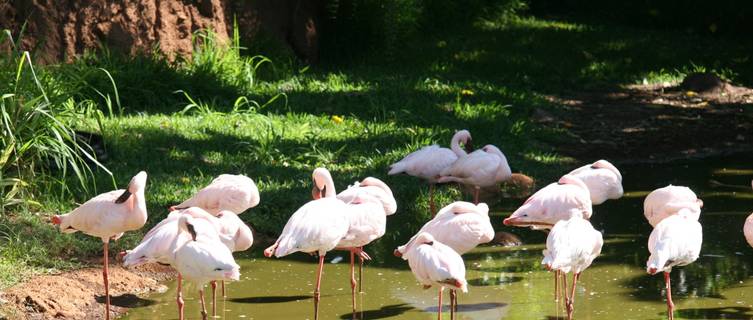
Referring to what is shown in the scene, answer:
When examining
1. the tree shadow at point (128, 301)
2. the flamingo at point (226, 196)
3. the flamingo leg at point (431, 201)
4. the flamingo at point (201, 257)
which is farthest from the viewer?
the flamingo leg at point (431, 201)

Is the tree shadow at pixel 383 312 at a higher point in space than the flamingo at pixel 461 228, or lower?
lower

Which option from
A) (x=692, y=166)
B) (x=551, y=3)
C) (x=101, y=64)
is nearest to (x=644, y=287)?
(x=692, y=166)

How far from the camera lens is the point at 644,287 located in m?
6.30

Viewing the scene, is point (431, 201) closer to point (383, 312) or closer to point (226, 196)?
point (226, 196)

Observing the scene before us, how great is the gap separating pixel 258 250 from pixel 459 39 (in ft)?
28.1

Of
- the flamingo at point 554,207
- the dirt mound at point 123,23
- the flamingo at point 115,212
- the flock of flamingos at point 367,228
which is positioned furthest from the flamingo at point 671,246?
the dirt mound at point 123,23

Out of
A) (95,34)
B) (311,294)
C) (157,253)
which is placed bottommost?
(311,294)

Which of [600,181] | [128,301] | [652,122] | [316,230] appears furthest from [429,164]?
[652,122]

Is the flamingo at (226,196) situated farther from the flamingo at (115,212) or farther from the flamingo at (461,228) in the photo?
the flamingo at (461,228)

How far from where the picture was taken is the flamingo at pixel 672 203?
20.1 feet

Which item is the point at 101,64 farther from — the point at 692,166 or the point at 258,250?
the point at 692,166

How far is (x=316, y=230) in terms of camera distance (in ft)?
18.4

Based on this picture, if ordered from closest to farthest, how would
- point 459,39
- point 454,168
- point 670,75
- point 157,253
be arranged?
point 157,253
point 454,168
point 670,75
point 459,39

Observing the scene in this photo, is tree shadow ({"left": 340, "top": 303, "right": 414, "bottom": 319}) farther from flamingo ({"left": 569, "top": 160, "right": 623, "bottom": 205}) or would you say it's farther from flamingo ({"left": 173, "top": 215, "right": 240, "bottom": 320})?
flamingo ({"left": 569, "top": 160, "right": 623, "bottom": 205})
